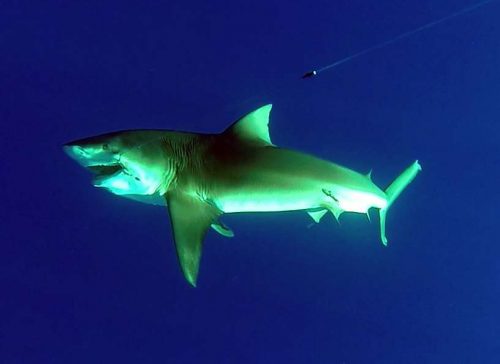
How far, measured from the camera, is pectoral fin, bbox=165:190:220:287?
145 inches

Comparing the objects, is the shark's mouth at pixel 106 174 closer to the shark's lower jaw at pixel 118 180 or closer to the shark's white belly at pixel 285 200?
the shark's lower jaw at pixel 118 180

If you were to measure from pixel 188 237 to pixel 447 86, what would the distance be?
244 inches

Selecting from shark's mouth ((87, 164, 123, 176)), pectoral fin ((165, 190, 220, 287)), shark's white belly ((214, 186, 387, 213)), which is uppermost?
shark's white belly ((214, 186, 387, 213))

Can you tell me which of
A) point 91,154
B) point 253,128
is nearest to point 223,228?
point 253,128

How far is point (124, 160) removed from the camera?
382cm

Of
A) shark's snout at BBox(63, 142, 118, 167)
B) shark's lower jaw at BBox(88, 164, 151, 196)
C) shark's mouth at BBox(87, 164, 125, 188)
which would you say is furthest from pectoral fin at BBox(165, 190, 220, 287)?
shark's snout at BBox(63, 142, 118, 167)

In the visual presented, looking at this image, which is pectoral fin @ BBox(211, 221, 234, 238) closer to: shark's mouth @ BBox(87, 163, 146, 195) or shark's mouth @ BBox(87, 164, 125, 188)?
shark's mouth @ BBox(87, 163, 146, 195)

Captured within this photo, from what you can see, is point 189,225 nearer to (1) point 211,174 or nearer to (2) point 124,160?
(1) point 211,174

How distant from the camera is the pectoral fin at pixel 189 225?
12.1 feet

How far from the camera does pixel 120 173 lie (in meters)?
Answer: 3.81

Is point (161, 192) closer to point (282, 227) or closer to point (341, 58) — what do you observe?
point (282, 227)

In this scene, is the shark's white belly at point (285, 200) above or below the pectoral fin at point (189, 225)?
above

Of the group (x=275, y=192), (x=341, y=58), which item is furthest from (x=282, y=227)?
(x=275, y=192)

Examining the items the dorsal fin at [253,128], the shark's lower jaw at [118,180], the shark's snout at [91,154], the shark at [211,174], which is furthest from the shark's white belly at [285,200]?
the shark's snout at [91,154]
